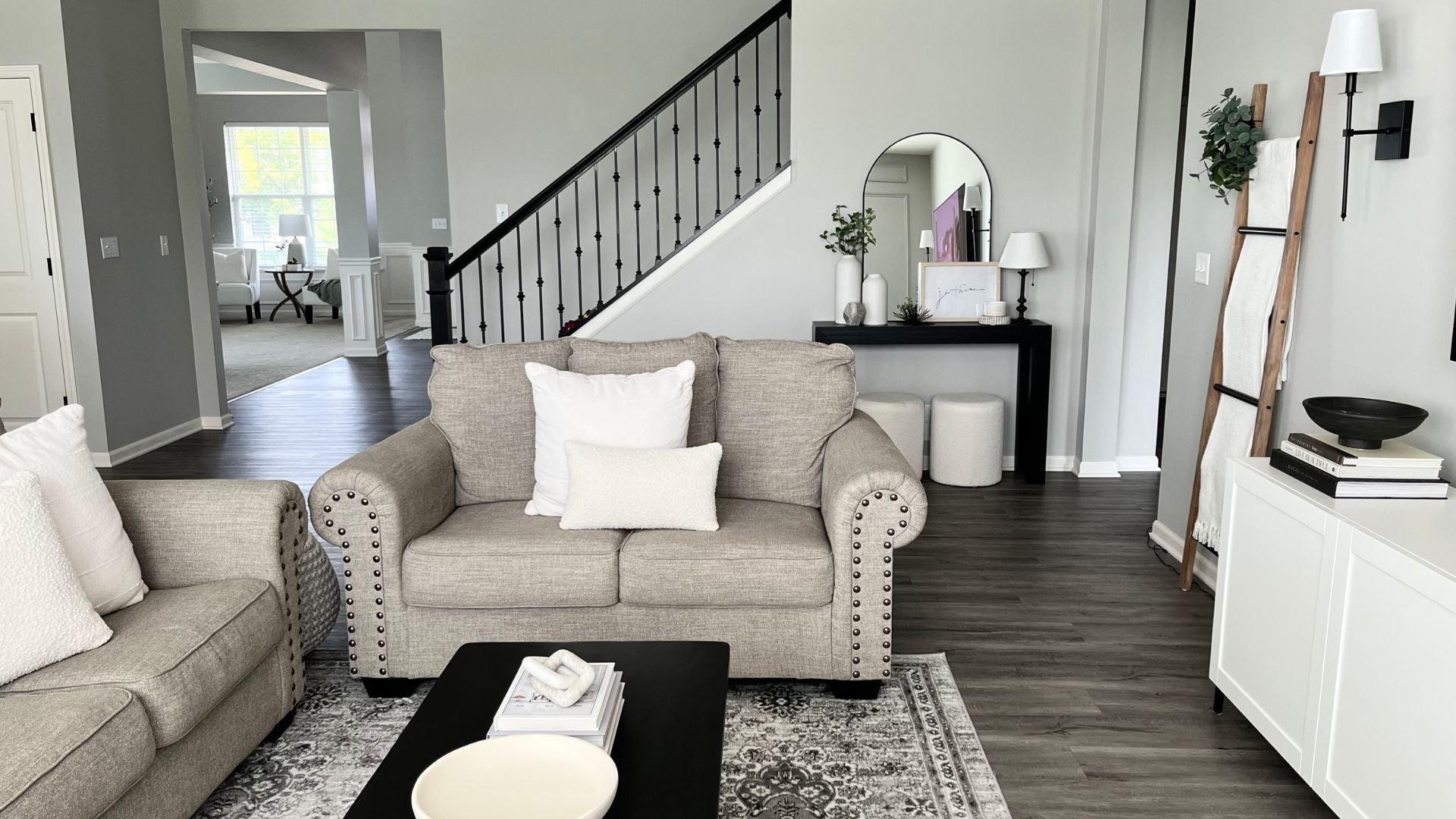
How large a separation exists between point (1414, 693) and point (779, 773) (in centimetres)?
132

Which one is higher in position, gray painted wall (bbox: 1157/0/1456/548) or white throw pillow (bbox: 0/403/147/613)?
gray painted wall (bbox: 1157/0/1456/548)

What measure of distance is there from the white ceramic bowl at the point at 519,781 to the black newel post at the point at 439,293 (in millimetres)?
3837

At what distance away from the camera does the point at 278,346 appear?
1034 centimetres

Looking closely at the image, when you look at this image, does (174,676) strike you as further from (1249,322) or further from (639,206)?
(639,206)

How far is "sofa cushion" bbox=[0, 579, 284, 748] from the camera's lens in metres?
2.02

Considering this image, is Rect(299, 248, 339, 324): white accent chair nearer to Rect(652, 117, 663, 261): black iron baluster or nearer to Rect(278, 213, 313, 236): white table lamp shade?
Rect(278, 213, 313, 236): white table lamp shade

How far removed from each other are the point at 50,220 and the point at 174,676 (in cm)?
446

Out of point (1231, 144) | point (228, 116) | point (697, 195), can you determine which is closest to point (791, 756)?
point (1231, 144)

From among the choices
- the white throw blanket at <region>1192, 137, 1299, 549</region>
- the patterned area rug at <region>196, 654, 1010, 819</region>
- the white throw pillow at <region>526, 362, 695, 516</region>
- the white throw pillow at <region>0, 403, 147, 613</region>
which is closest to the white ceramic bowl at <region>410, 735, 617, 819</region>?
the patterned area rug at <region>196, 654, 1010, 819</region>

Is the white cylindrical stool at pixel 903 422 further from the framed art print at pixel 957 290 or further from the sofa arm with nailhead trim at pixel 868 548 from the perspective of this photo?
the sofa arm with nailhead trim at pixel 868 548

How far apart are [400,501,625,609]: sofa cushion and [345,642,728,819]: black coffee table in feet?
1.54

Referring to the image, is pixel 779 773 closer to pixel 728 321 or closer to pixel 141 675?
pixel 141 675

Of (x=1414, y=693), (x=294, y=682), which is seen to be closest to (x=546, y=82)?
(x=294, y=682)

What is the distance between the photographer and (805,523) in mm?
3055
